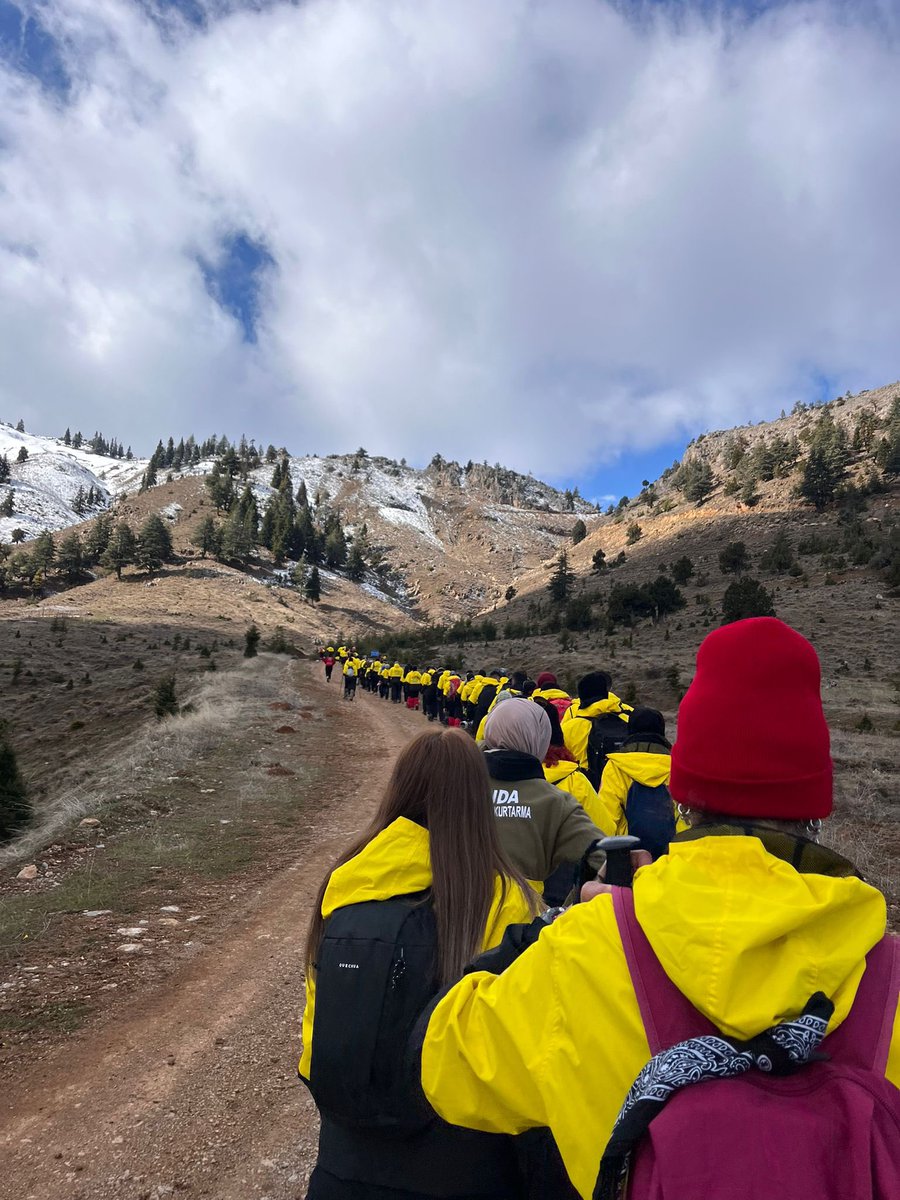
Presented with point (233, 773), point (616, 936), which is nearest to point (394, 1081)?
point (616, 936)

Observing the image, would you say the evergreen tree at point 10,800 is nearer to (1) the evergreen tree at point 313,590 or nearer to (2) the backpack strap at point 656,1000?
(2) the backpack strap at point 656,1000

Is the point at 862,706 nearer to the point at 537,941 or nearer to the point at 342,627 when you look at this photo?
the point at 537,941

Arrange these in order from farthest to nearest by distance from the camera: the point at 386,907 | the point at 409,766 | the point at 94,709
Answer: the point at 94,709 < the point at 409,766 < the point at 386,907

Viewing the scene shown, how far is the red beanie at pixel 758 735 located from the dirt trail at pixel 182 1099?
3.56m

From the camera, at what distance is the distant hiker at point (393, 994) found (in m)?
1.76

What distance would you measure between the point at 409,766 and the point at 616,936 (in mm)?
1230

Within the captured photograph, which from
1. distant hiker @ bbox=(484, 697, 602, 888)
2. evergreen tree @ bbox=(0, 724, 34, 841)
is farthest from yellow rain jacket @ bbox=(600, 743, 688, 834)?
evergreen tree @ bbox=(0, 724, 34, 841)

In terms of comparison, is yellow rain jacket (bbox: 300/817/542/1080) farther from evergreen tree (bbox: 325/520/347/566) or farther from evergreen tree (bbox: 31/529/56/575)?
evergreen tree (bbox: 325/520/347/566)

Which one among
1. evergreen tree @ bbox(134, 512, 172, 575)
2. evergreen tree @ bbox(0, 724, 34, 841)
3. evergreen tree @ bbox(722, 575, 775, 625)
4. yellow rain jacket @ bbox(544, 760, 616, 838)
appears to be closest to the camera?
yellow rain jacket @ bbox(544, 760, 616, 838)

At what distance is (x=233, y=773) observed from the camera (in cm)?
1277

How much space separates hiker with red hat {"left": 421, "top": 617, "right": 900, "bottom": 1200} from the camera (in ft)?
Result: 3.27

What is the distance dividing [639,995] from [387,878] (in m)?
0.99

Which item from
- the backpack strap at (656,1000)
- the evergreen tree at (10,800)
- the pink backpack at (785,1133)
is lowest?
the evergreen tree at (10,800)

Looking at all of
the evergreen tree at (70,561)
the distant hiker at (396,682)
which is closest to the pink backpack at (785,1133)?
the distant hiker at (396,682)
